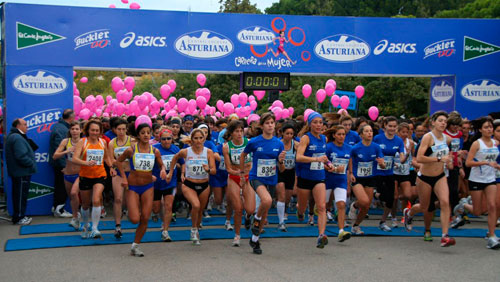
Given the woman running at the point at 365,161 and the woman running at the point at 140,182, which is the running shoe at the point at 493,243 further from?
the woman running at the point at 140,182

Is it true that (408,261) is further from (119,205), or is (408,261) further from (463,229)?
(119,205)

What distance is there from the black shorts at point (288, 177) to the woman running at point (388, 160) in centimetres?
156

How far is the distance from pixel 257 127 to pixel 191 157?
2.04 metres

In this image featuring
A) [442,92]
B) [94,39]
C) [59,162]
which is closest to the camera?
[59,162]

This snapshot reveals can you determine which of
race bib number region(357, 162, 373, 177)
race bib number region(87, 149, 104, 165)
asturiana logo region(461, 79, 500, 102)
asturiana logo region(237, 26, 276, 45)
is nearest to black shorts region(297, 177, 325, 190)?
race bib number region(357, 162, 373, 177)

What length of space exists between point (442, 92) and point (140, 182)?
9954mm

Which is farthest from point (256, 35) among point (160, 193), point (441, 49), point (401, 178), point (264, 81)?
point (160, 193)

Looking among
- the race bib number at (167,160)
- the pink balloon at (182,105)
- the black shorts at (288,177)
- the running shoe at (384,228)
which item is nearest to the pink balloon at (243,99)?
the pink balloon at (182,105)

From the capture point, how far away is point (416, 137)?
40.1ft

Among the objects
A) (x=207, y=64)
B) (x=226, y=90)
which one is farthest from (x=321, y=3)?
(x=207, y=64)

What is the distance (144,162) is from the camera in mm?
8086

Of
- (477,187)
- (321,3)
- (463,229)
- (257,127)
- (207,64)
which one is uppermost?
(321,3)

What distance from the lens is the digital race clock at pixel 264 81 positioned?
44.5ft

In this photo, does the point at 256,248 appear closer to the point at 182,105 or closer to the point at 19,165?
the point at 19,165
